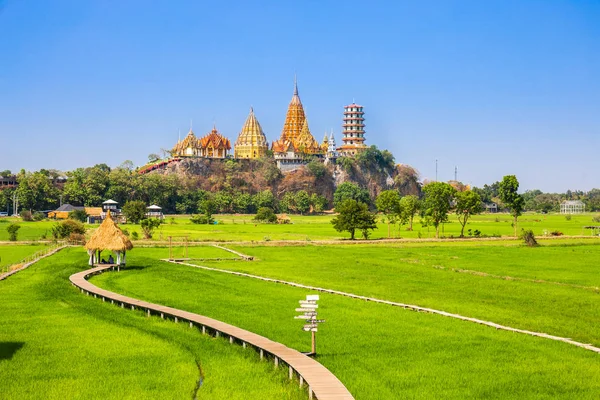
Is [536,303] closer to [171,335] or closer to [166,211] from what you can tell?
[171,335]

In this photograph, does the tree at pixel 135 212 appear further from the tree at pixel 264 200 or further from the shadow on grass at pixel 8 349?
the shadow on grass at pixel 8 349

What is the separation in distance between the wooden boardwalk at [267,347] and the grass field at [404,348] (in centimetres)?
79

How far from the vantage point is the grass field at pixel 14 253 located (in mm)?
60047

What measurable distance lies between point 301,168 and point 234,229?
8364cm

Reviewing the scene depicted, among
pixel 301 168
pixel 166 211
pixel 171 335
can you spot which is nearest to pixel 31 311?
pixel 171 335

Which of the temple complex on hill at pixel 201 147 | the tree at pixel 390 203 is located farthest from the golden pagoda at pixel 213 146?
the tree at pixel 390 203

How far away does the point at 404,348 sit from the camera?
2702 centimetres

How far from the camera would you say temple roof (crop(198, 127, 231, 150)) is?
621ft

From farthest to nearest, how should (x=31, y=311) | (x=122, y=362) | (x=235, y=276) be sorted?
1. (x=235, y=276)
2. (x=31, y=311)
3. (x=122, y=362)

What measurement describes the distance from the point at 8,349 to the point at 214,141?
538 ft

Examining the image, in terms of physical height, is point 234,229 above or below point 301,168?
below

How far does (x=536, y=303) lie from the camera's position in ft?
123

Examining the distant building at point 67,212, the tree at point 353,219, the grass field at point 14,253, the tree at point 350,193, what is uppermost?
the tree at point 350,193

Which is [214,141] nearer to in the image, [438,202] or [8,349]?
[438,202]
